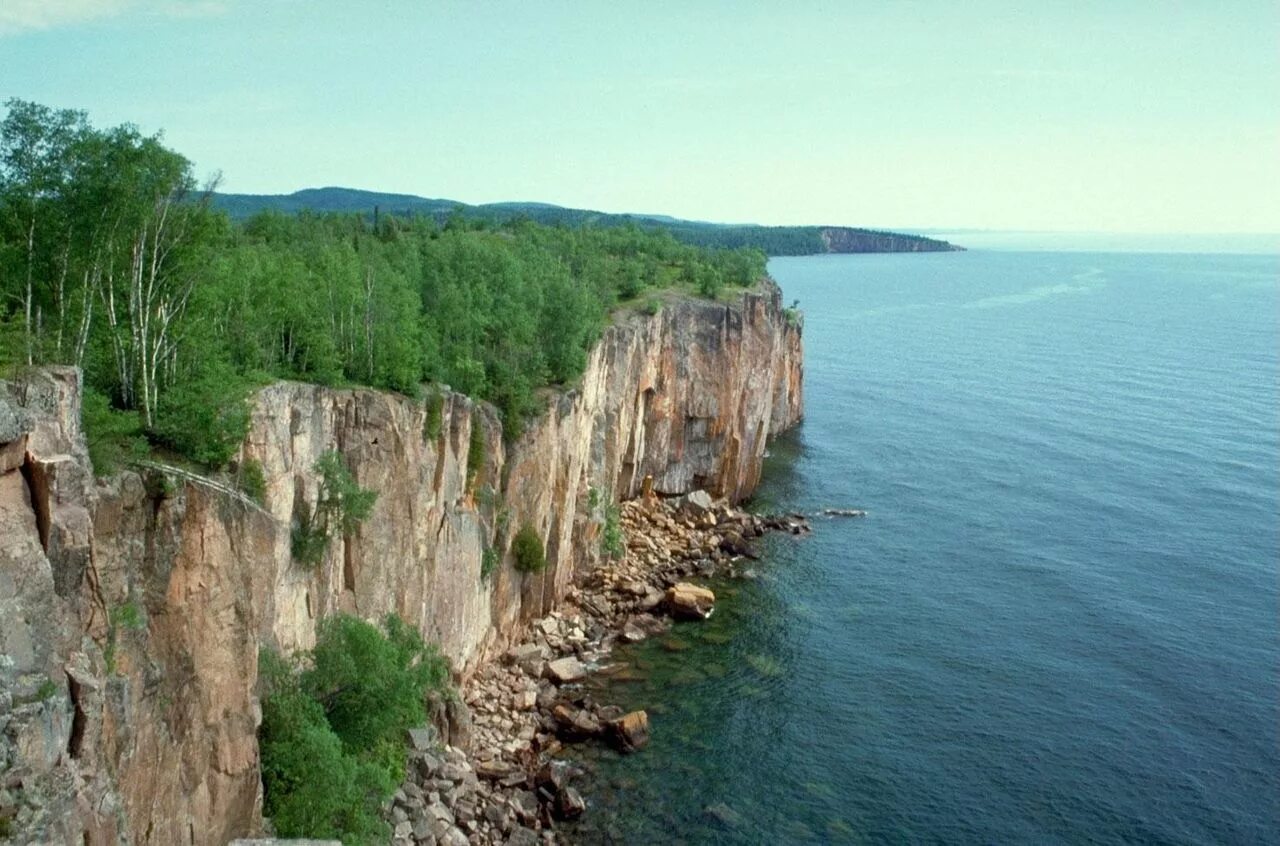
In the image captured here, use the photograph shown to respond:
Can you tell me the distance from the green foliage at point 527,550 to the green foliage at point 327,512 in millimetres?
15115

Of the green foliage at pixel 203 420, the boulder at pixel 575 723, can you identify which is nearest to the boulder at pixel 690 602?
the boulder at pixel 575 723

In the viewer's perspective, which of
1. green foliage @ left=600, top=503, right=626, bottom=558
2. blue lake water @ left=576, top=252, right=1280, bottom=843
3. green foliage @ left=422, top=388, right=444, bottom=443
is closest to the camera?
blue lake water @ left=576, top=252, right=1280, bottom=843

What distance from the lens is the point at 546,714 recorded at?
40.5 meters

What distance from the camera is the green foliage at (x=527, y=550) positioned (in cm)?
4578

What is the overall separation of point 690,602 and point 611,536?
732cm

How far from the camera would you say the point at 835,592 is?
5431cm

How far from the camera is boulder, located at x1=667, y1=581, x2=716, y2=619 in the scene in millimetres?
50656

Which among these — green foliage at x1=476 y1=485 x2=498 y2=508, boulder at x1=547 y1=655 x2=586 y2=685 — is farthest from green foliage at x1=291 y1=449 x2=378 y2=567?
boulder at x1=547 y1=655 x2=586 y2=685

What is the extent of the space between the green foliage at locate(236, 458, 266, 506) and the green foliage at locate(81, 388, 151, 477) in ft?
8.85

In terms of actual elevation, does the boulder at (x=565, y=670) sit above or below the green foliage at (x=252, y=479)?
below

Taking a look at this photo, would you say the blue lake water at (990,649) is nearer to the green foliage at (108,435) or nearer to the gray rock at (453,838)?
the gray rock at (453,838)

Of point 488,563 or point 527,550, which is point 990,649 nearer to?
point 527,550

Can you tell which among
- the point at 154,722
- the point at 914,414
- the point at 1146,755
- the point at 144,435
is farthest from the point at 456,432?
the point at 914,414

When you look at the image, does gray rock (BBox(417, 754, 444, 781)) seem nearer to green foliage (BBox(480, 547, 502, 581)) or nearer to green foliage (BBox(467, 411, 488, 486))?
green foliage (BBox(480, 547, 502, 581))
